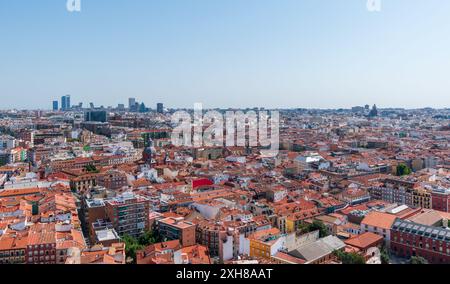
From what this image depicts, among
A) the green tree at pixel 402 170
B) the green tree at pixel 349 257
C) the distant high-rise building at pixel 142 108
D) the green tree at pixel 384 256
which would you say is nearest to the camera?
the green tree at pixel 349 257

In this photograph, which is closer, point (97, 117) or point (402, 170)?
point (402, 170)

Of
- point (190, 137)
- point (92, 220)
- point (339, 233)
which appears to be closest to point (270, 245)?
point (339, 233)

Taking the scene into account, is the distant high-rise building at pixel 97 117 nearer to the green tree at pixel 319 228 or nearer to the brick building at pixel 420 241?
the green tree at pixel 319 228

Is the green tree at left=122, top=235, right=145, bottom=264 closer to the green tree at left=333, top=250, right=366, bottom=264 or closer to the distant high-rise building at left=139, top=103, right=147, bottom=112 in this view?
the green tree at left=333, top=250, right=366, bottom=264

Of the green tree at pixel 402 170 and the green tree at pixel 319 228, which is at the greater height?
the green tree at pixel 402 170

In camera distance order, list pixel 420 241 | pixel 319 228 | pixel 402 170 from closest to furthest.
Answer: pixel 420 241
pixel 319 228
pixel 402 170

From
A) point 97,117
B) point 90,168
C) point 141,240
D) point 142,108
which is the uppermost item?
point 142,108

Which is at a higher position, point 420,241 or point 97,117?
point 97,117

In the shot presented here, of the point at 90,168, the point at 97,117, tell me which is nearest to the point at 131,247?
the point at 90,168

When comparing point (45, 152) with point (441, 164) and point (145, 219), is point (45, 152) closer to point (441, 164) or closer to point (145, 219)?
point (145, 219)

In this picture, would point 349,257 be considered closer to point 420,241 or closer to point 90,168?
point 420,241

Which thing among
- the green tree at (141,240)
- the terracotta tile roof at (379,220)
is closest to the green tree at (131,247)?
the green tree at (141,240)
